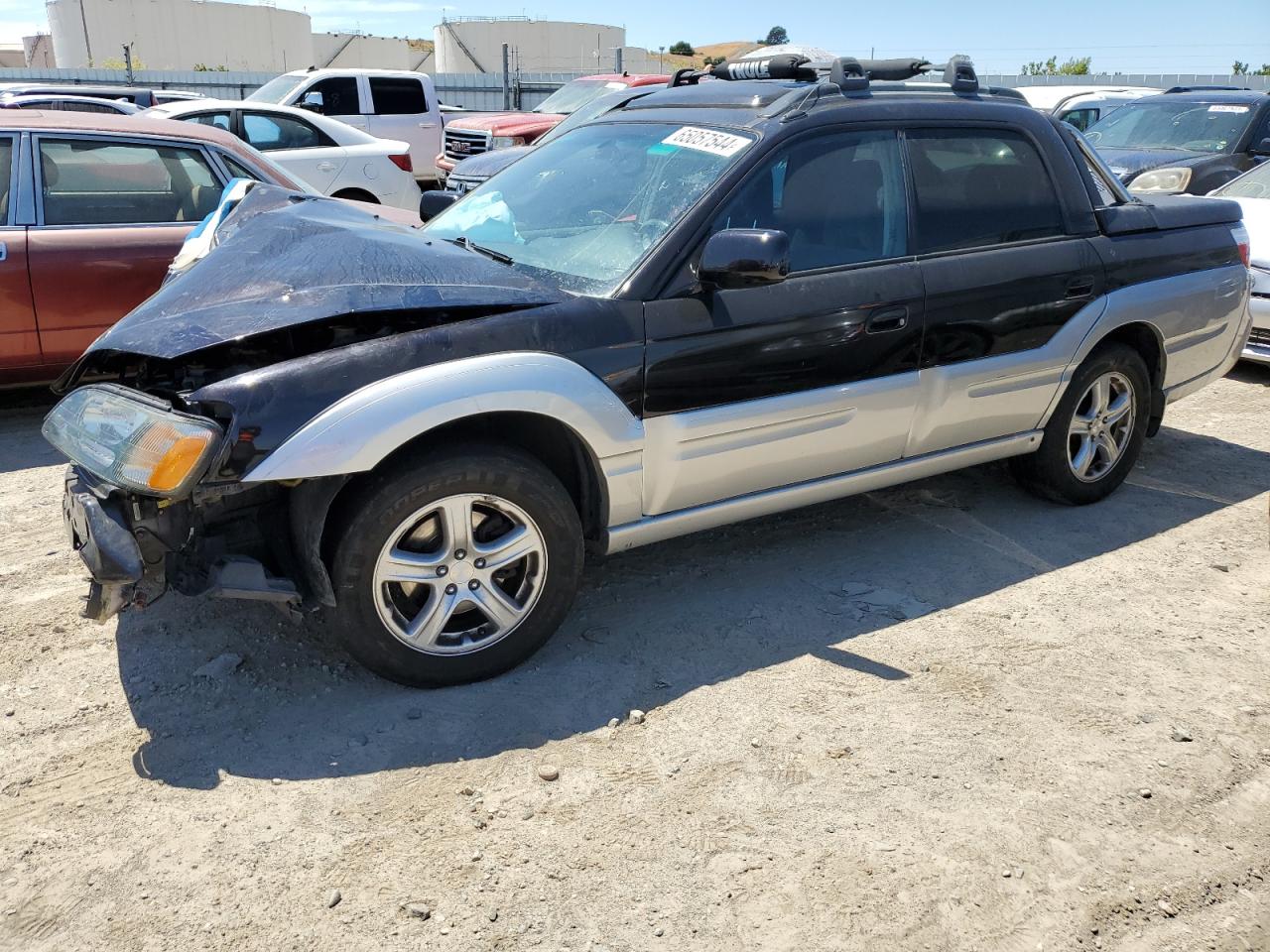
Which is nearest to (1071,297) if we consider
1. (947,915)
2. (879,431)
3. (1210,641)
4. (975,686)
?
(879,431)

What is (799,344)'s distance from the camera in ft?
12.8

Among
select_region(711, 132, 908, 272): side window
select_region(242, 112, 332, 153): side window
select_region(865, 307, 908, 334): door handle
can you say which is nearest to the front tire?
select_region(711, 132, 908, 272): side window

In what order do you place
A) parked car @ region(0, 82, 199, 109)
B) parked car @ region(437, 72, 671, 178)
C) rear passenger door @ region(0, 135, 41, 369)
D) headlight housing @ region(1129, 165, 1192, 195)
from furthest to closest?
1. parked car @ region(437, 72, 671, 178)
2. parked car @ region(0, 82, 199, 109)
3. headlight housing @ region(1129, 165, 1192, 195)
4. rear passenger door @ region(0, 135, 41, 369)

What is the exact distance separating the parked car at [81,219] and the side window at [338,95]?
986 centimetres

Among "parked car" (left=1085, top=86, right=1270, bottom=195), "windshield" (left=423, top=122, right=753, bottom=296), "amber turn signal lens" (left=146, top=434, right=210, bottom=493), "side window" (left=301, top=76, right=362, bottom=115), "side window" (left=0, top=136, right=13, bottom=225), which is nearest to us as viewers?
"amber turn signal lens" (left=146, top=434, right=210, bottom=493)

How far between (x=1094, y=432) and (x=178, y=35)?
3054 inches

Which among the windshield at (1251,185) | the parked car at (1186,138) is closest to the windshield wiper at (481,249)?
the windshield at (1251,185)

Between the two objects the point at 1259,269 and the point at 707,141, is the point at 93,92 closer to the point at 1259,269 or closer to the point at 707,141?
the point at 707,141

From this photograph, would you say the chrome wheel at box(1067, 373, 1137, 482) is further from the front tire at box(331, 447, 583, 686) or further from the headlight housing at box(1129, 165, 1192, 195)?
the headlight housing at box(1129, 165, 1192, 195)

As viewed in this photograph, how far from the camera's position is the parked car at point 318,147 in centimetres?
1098

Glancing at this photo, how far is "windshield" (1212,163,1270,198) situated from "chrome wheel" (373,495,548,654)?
292 inches

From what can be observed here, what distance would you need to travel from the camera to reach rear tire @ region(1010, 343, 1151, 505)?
4914 millimetres

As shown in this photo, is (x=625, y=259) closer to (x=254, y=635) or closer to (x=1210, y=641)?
(x=254, y=635)

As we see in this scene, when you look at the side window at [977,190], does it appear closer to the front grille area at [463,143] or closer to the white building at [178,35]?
the front grille area at [463,143]
